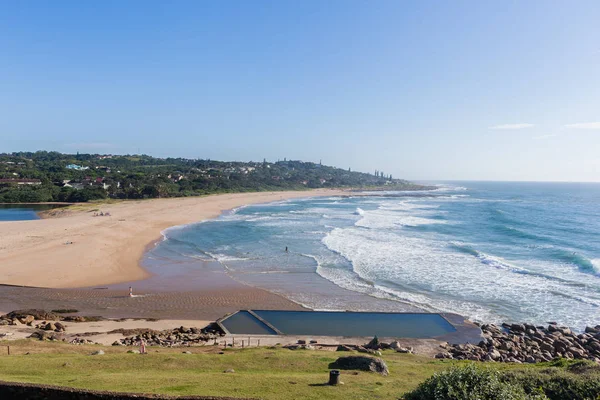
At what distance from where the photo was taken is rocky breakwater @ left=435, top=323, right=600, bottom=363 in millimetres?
15348

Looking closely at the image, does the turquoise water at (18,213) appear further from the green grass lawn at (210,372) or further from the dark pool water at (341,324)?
the green grass lawn at (210,372)

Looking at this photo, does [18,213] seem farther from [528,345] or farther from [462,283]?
[528,345]

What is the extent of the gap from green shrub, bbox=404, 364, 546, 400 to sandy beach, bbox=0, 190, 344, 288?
22.6m

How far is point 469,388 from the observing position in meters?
6.91

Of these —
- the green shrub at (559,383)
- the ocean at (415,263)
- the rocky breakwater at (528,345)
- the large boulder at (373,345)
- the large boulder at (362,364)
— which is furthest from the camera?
the ocean at (415,263)

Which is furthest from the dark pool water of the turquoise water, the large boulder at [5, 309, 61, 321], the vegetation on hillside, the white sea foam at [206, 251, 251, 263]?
the turquoise water

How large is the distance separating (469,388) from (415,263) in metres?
24.1

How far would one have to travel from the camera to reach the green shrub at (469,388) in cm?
671

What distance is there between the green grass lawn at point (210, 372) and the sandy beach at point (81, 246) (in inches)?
521

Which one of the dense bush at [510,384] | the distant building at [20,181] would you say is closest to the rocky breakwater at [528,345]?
the dense bush at [510,384]

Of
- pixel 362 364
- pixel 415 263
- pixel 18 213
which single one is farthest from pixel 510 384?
pixel 18 213

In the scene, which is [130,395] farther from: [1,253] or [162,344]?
[1,253]

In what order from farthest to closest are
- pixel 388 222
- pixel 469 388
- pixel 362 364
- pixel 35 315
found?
pixel 388 222 → pixel 35 315 → pixel 362 364 → pixel 469 388

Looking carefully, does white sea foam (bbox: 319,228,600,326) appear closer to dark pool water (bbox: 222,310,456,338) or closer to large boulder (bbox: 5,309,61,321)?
dark pool water (bbox: 222,310,456,338)
